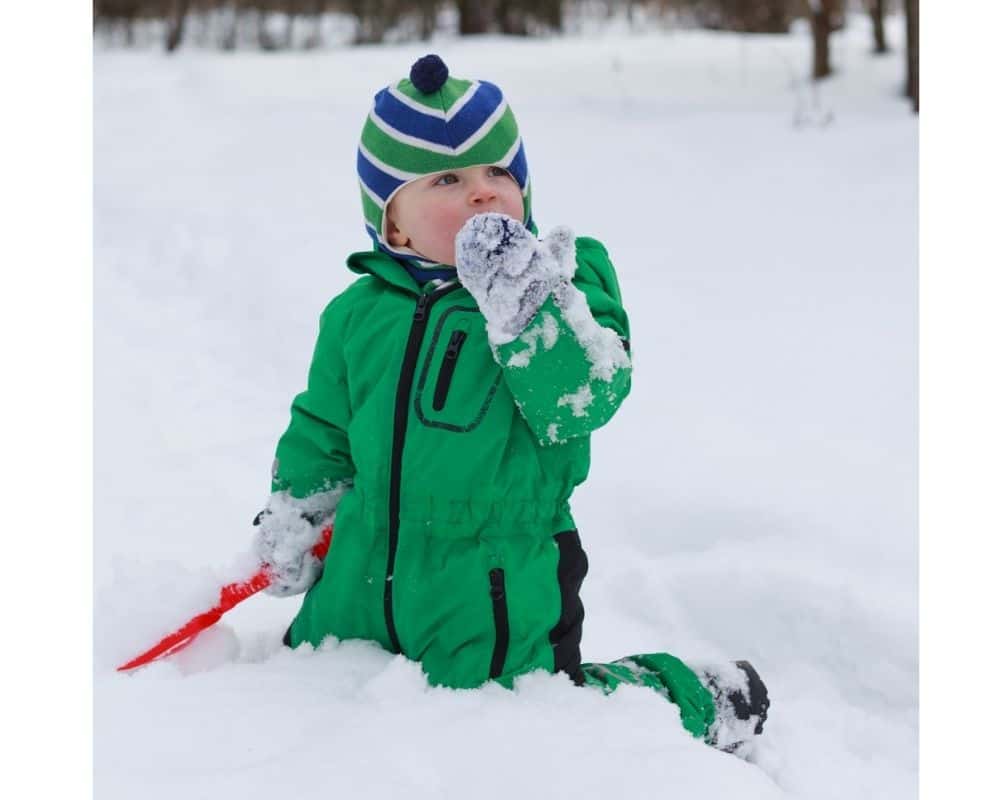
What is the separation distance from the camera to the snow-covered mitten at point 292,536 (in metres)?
2.02

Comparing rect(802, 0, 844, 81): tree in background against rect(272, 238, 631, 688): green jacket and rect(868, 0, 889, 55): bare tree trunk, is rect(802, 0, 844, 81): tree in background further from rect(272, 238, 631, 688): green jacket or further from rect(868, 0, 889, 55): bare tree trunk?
rect(272, 238, 631, 688): green jacket

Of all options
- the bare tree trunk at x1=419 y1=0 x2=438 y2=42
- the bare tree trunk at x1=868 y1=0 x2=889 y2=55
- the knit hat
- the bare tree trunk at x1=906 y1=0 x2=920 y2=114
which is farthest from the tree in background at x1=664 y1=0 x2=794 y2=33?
the knit hat

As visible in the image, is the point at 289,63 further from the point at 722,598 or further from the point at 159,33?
the point at 722,598

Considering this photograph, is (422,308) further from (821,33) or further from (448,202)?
(821,33)

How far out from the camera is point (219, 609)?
2.06m

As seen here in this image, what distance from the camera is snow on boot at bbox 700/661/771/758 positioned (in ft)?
6.61

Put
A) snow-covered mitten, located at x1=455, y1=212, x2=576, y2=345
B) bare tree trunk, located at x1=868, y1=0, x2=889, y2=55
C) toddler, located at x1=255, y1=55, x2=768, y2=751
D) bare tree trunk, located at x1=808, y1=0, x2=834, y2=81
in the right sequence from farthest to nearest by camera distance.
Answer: bare tree trunk, located at x1=868, y1=0, x2=889, y2=55, bare tree trunk, located at x1=808, y1=0, x2=834, y2=81, toddler, located at x1=255, y1=55, x2=768, y2=751, snow-covered mitten, located at x1=455, y1=212, x2=576, y2=345

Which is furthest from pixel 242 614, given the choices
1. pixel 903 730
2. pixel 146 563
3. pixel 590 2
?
pixel 590 2

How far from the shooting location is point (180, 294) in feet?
14.9

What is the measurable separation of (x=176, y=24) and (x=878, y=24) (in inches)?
→ 261

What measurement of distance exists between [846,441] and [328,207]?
309 cm

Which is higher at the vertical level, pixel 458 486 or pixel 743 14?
pixel 743 14

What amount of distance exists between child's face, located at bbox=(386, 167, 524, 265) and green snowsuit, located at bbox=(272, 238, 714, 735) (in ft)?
0.23

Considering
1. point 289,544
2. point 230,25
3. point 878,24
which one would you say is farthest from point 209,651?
point 230,25
